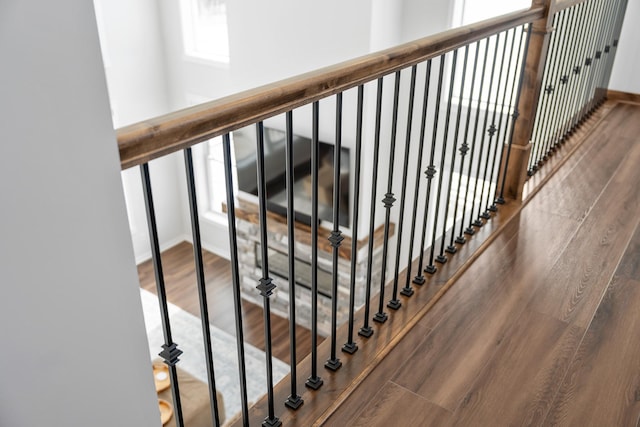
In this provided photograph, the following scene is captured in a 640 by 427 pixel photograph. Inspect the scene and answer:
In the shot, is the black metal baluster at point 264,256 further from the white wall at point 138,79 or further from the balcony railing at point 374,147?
the white wall at point 138,79

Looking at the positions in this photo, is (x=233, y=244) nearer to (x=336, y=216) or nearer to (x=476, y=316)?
(x=336, y=216)

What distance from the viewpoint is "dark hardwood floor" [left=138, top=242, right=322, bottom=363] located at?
666cm

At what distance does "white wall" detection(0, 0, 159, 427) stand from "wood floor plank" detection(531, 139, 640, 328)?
160 centimetres

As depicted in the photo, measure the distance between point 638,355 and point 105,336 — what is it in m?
1.65

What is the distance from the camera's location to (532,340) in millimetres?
1903

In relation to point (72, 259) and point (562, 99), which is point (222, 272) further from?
point (72, 259)

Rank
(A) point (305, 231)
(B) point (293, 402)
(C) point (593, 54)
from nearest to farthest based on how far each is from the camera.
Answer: (B) point (293, 402) → (C) point (593, 54) → (A) point (305, 231)

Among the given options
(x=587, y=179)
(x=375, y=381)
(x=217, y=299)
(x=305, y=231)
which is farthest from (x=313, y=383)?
(x=217, y=299)

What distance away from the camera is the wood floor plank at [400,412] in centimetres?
160

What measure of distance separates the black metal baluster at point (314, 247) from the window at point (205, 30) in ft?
19.9

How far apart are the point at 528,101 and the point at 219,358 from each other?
4.71 m

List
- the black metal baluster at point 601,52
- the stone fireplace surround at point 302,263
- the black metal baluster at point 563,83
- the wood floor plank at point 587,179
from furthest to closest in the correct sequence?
1. the stone fireplace surround at point 302,263
2. the black metal baluster at point 601,52
3. the black metal baluster at point 563,83
4. the wood floor plank at point 587,179

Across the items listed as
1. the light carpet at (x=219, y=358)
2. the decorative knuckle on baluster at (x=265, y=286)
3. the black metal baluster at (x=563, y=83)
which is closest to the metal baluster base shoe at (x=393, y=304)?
the decorative knuckle on baluster at (x=265, y=286)

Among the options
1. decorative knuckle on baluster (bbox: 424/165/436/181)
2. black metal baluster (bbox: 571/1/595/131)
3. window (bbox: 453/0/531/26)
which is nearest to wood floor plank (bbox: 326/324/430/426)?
decorative knuckle on baluster (bbox: 424/165/436/181)
